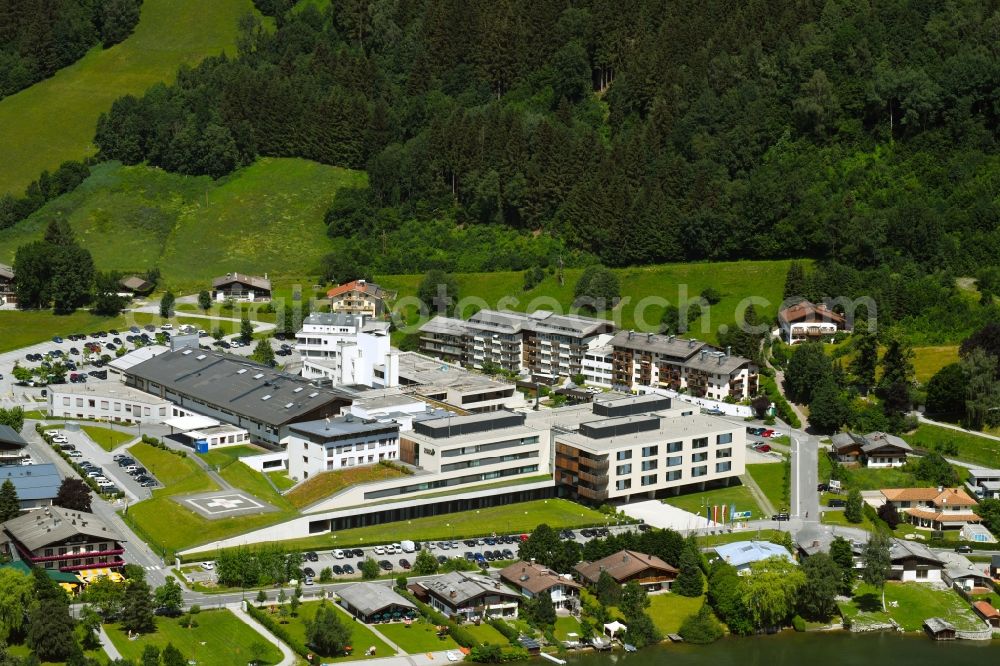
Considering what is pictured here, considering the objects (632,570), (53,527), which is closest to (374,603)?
(632,570)

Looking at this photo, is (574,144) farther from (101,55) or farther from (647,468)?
(101,55)

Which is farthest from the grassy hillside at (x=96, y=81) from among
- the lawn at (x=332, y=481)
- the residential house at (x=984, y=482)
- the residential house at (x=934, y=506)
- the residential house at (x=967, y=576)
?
the residential house at (x=967, y=576)

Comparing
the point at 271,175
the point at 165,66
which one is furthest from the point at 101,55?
the point at 271,175

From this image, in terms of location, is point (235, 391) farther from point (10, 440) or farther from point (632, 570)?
point (632, 570)

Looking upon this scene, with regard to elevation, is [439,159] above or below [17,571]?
above

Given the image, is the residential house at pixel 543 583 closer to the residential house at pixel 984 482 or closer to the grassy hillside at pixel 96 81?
the residential house at pixel 984 482

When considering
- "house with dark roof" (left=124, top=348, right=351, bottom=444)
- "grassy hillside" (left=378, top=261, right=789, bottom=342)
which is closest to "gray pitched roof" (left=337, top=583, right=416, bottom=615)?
"house with dark roof" (left=124, top=348, right=351, bottom=444)

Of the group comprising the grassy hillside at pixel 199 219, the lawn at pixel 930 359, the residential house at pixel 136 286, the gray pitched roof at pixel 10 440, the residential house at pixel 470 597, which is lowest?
the residential house at pixel 470 597
